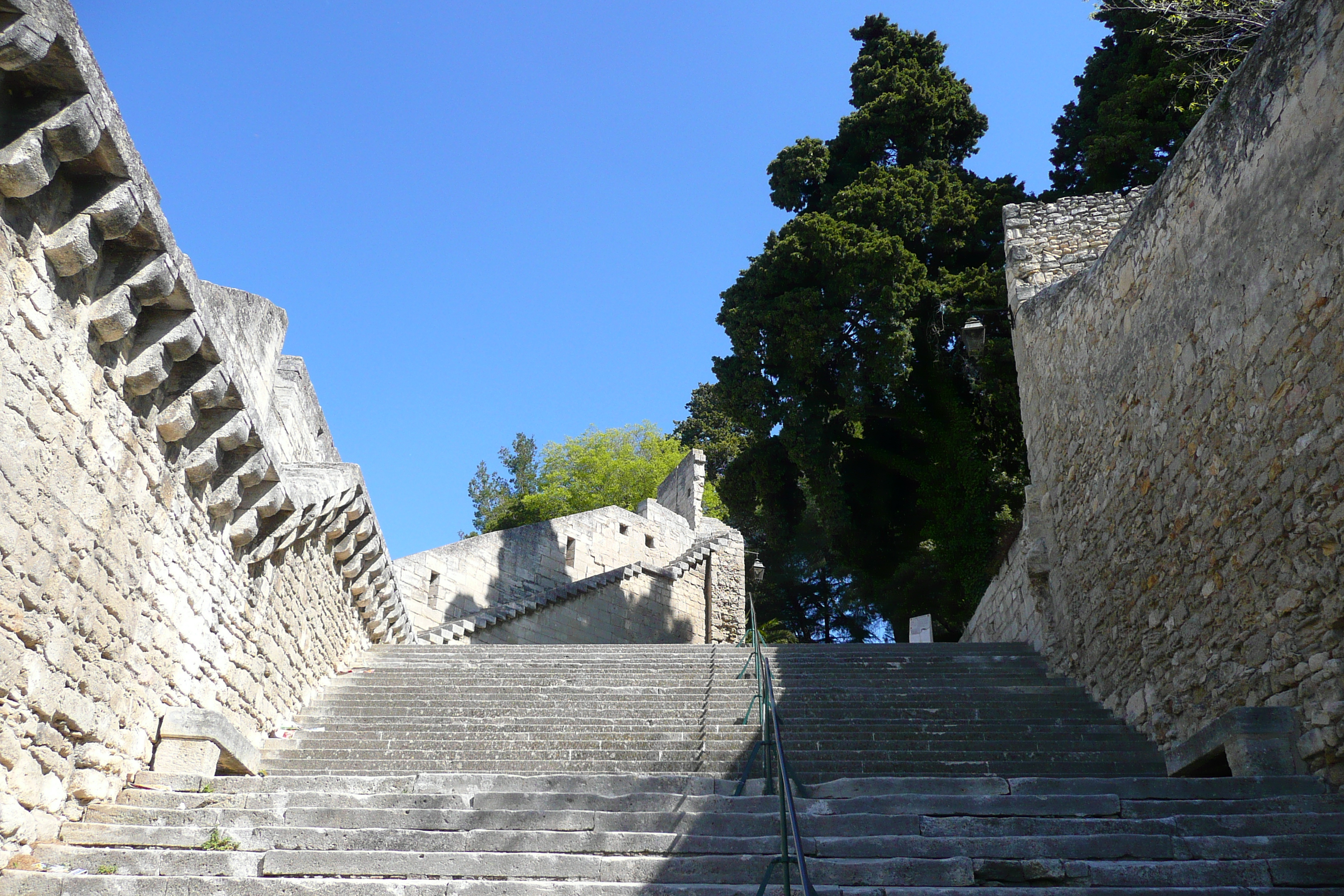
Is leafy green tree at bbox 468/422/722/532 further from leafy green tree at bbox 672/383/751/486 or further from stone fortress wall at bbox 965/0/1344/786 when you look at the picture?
stone fortress wall at bbox 965/0/1344/786

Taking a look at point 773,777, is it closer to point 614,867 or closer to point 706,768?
point 706,768

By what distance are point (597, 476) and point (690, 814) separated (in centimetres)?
2136

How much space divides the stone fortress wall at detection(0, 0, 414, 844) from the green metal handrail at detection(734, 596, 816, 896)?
3.24m

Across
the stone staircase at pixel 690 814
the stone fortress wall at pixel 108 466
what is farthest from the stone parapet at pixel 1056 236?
the stone fortress wall at pixel 108 466

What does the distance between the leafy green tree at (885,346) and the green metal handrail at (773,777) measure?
6.63 meters

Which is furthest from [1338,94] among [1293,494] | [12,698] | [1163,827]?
[12,698]

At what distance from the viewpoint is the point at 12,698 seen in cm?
427

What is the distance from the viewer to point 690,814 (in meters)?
4.78

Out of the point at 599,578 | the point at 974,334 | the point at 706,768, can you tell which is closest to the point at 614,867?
the point at 706,768

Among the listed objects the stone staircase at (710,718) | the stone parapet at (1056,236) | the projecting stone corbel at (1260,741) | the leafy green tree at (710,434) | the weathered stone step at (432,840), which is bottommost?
the weathered stone step at (432,840)

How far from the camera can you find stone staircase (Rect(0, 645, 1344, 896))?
418cm

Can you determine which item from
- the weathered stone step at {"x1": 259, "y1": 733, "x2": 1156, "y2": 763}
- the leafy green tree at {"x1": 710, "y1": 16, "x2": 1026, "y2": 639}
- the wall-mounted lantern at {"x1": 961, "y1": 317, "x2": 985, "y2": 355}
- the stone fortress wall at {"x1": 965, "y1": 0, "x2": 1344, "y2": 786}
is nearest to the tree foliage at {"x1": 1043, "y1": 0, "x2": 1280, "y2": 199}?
the leafy green tree at {"x1": 710, "y1": 16, "x2": 1026, "y2": 639}

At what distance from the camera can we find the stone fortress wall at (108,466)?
4.24 metres

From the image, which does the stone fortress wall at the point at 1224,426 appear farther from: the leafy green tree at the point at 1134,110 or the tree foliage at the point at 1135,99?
the leafy green tree at the point at 1134,110
